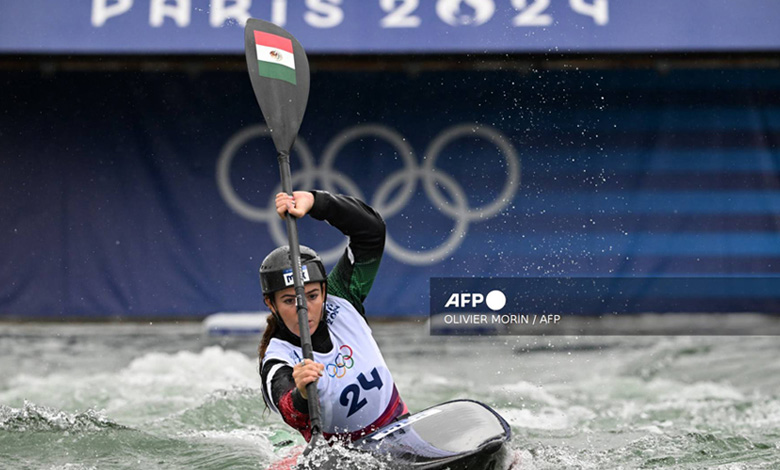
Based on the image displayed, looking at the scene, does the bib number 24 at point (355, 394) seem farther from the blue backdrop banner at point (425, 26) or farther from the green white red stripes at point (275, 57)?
the blue backdrop banner at point (425, 26)

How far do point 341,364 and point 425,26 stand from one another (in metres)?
5.16

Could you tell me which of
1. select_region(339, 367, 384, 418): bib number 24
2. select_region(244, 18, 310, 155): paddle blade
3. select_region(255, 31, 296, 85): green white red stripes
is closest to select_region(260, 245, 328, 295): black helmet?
select_region(339, 367, 384, 418): bib number 24

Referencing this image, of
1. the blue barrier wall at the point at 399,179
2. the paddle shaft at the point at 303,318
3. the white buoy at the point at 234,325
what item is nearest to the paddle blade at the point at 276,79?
the paddle shaft at the point at 303,318

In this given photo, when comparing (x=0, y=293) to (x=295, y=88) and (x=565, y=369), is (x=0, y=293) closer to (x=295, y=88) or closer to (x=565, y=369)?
(x=565, y=369)

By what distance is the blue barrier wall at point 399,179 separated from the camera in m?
9.77

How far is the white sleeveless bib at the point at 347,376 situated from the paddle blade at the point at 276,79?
93 cm

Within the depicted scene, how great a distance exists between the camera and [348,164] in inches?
398

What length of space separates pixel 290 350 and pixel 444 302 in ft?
19.1

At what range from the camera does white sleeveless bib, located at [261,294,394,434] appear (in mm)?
4242

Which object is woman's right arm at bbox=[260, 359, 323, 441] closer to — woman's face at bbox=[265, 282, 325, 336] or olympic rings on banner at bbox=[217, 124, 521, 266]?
woman's face at bbox=[265, 282, 325, 336]

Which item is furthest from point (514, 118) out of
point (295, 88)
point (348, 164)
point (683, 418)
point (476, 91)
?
point (295, 88)

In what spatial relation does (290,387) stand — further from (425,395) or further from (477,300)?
(477,300)

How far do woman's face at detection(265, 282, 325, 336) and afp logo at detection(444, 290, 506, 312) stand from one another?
5.59 m

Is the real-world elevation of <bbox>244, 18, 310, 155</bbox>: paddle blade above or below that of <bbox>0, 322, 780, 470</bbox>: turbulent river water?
above
